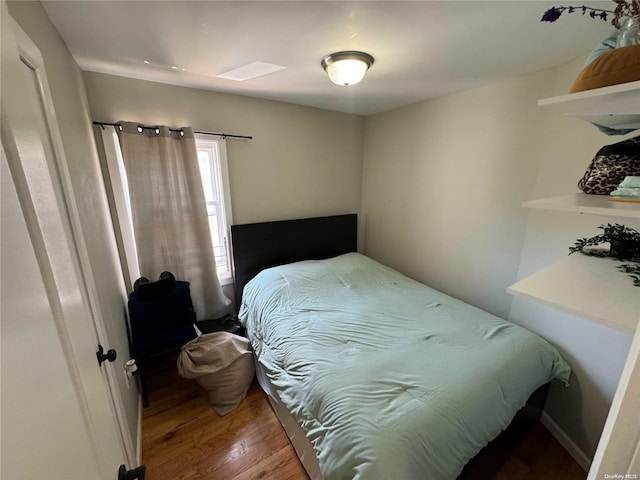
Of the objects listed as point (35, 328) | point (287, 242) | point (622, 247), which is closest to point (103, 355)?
Result: point (35, 328)

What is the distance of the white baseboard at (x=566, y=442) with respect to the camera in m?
1.56

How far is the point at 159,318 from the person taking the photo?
204 cm

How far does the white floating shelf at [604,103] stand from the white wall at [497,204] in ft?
2.94

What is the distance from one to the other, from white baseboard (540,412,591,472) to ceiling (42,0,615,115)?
2.32 meters

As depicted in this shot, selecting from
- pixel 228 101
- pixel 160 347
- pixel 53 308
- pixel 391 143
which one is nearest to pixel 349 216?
pixel 391 143

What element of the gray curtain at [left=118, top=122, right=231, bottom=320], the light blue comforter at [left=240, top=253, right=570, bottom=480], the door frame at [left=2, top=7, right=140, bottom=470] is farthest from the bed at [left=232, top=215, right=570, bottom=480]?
the door frame at [left=2, top=7, right=140, bottom=470]

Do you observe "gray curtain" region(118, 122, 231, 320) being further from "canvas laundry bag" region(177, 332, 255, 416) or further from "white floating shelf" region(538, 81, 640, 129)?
"white floating shelf" region(538, 81, 640, 129)

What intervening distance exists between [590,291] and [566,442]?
5.35 feet

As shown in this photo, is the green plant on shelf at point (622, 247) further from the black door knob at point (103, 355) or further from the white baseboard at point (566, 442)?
the black door knob at point (103, 355)

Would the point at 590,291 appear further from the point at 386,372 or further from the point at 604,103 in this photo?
the point at 386,372

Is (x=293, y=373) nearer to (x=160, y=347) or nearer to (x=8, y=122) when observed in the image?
(x=160, y=347)

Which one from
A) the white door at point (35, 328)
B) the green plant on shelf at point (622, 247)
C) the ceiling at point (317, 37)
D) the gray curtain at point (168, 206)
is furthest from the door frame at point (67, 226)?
the green plant on shelf at point (622, 247)

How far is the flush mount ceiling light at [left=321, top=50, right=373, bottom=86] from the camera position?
59.0 inches

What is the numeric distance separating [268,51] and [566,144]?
1913 mm
